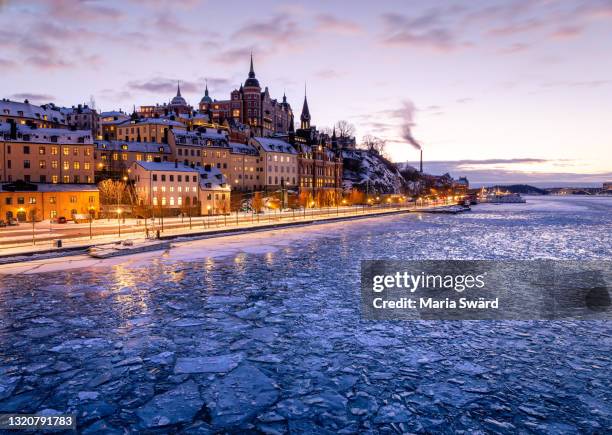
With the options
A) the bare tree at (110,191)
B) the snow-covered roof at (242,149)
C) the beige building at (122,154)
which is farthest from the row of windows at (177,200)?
the snow-covered roof at (242,149)

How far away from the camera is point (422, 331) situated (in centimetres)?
1352

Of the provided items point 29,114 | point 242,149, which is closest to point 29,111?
point 29,114

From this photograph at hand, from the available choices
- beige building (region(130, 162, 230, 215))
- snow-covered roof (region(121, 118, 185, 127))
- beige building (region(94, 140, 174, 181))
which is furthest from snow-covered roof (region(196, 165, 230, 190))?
snow-covered roof (region(121, 118, 185, 127))

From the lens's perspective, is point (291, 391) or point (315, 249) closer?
point (291, 391)

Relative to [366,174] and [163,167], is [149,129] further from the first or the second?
[366,174]

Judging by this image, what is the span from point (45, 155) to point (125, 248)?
40.0 metres

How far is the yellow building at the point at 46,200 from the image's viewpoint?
50.5 m

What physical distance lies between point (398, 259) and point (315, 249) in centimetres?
754

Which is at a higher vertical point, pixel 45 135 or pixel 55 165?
pixel 45 135

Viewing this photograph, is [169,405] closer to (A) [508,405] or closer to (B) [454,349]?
(A) [508,405]

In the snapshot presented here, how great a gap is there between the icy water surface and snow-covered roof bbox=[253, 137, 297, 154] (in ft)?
246

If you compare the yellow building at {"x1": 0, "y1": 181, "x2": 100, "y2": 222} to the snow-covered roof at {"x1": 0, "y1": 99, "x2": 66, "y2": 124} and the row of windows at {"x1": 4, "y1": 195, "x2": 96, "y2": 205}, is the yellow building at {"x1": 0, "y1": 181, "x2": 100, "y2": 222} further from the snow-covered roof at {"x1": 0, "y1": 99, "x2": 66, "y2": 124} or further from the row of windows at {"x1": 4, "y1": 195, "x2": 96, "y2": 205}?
the snow-covered roof at {"x1": 0, "y1": 99, "x2": 66, "y2": 124}

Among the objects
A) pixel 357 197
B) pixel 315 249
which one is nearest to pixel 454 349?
pixel 315 249

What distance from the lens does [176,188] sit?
65688 millimetres
